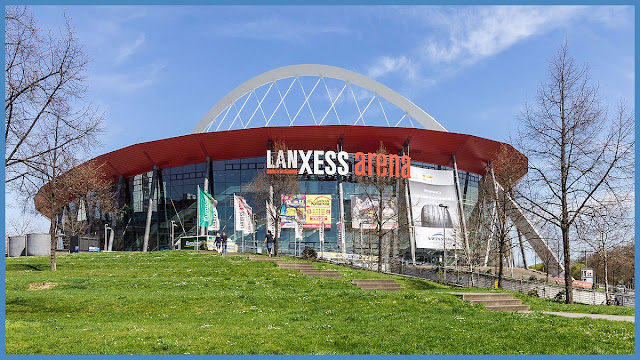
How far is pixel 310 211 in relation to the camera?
57281mm

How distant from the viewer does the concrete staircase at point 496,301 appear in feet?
61.6

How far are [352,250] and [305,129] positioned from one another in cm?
1377

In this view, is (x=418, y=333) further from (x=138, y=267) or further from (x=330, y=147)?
(x=330, y=147)

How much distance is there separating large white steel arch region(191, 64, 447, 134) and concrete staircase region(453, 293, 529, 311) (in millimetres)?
48347

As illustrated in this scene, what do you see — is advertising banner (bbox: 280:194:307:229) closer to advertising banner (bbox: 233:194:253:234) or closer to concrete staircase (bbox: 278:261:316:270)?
advertising banner (bbox: 233:194:253:234)

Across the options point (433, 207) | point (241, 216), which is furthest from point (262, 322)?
point (433, 207)

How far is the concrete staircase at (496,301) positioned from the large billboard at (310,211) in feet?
120

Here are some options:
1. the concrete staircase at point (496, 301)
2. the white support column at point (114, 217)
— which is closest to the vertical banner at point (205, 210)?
the concrete staircase at point (496, 301)

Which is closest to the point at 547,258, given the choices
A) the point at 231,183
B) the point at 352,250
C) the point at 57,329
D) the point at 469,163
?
the point at 469,163

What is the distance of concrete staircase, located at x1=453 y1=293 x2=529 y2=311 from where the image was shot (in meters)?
18.8

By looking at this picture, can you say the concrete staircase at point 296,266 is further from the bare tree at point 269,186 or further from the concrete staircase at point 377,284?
the bare tree at point 269,186

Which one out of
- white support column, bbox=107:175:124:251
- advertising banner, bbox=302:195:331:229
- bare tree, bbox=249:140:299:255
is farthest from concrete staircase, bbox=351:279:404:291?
white support column, bbox=107:175:124:251

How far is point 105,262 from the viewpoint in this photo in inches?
1244

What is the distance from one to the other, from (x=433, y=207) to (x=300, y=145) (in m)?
16.5
